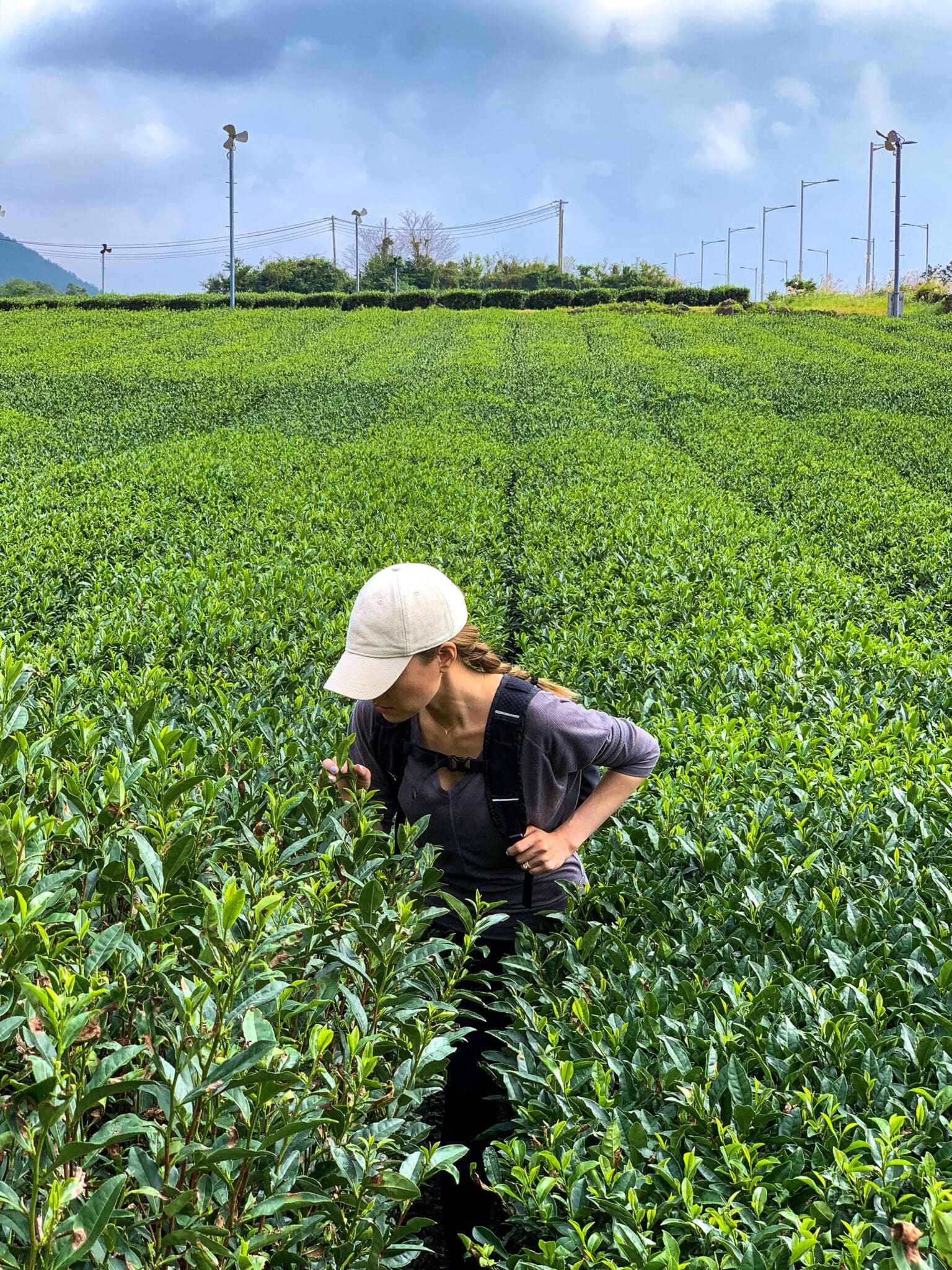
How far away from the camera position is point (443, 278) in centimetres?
6669

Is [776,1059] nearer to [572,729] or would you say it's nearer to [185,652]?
[572,729]

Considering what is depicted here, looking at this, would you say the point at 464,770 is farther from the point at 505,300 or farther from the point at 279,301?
the point at 279,301

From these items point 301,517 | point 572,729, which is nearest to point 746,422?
point 301,517

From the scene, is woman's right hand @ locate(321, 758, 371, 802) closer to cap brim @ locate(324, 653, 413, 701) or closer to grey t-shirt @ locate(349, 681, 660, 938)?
grey t-shirt @ locate(349, 681, 660, 938)

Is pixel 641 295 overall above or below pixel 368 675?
above

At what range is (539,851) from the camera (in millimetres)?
2576

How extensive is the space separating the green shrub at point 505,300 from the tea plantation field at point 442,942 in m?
38.2

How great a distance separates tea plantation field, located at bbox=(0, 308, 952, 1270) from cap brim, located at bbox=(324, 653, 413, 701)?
30 centimetres

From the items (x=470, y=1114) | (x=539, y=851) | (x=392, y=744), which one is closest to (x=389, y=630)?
(x=392, y=744)

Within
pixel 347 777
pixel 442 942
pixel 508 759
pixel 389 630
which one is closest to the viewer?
pixel 442 942

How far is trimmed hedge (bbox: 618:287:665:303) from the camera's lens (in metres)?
43.5

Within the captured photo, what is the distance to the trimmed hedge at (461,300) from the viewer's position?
4322 cm

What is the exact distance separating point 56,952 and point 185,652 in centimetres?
312

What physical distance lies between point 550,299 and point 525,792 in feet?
143
